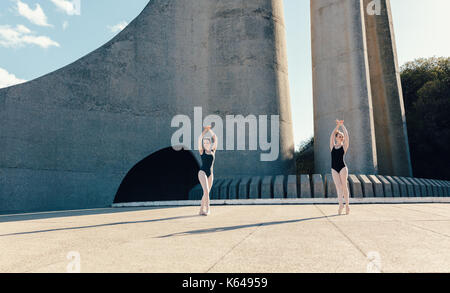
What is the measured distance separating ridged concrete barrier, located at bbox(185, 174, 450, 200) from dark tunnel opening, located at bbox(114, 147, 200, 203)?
271 inches

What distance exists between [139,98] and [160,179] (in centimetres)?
858

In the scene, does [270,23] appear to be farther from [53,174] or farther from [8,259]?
[8,259]

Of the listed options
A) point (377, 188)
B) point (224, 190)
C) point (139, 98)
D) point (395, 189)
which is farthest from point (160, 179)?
point (395, 189)

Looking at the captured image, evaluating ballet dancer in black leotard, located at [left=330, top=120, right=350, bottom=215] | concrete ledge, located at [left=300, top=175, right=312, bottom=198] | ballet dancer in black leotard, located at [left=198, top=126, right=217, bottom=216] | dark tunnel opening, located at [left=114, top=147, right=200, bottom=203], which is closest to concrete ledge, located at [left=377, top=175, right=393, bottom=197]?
concrete ledge, located at [left=300, top=175, right=312, bottom=198]

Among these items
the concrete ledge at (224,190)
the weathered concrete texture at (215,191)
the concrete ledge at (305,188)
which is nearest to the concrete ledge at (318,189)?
the concrete ledge at (305,188)

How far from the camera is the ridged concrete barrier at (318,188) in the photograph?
44.7 ft

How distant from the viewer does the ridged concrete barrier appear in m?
13.6

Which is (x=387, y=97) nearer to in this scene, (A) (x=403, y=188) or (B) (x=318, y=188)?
(A) (x=403, y=188)

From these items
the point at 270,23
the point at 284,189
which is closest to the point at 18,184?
the point at 284,189

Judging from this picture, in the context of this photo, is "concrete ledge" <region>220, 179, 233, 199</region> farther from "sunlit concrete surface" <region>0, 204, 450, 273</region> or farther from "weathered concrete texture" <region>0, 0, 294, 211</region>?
"sunlit concrete surface" <region>0, 204, 450, 273</region>

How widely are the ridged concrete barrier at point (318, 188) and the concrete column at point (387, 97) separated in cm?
524

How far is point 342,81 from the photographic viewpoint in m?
18.1

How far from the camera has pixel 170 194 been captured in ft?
81.5
